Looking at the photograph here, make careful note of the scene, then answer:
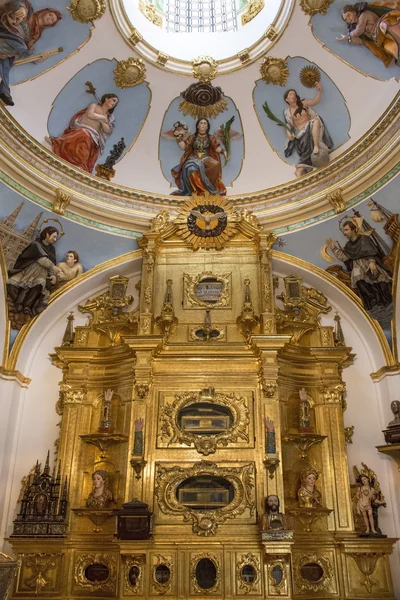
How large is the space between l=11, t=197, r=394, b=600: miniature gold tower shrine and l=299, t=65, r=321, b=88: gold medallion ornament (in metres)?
3.99

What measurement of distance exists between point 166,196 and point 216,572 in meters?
10.1

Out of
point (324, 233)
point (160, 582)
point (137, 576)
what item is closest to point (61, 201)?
point (324, 233)

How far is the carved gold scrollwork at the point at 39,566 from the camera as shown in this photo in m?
12.4

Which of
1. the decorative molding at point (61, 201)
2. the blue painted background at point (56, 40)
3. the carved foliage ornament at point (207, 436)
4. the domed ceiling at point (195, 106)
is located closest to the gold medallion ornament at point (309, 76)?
the domed ceiling at point (195, 106)

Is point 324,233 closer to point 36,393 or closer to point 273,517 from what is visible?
point 273,517

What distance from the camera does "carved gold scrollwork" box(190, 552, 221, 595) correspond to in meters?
12.1

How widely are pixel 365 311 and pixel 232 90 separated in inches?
293

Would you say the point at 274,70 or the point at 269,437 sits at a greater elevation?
the point at 274,70

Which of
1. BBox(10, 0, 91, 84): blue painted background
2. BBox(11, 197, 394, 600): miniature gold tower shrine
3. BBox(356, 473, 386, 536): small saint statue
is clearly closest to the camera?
BBox(11, 197, 394, 600): miniature gold tower shrine

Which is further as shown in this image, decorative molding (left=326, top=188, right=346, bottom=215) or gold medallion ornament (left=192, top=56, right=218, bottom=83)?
gold medallion ornament (left=192, top=56, right=218, bottom=83)

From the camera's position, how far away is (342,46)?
14.5 m

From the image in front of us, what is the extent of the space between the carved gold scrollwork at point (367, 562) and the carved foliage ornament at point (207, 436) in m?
3.55

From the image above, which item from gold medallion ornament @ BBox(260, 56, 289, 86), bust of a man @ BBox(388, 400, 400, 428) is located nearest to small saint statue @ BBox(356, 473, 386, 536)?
bust of a man @ BBox(388, 400, 400, 428)

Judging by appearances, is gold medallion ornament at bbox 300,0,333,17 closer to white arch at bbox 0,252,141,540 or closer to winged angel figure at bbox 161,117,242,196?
winged angel figure at bbox 161,117,242,196
